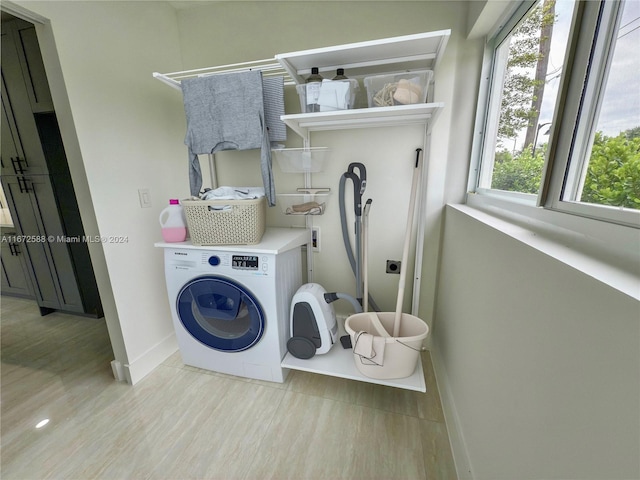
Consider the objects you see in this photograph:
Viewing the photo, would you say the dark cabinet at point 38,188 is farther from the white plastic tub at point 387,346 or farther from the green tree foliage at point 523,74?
the green tree foliage at point 523,74

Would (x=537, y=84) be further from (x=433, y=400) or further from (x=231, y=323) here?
(x=231, y=323)

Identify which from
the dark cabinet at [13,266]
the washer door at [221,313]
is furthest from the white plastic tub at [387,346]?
the dark cabinet at [13,266]

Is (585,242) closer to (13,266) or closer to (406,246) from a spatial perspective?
(406,246)

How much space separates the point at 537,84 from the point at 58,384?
2964 mm

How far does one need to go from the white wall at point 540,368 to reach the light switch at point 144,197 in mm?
1914

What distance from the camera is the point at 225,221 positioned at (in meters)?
1.37

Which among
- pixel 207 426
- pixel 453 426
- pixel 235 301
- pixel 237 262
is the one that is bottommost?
pixel 207 426

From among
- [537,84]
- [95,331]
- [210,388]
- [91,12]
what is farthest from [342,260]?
[95,331]

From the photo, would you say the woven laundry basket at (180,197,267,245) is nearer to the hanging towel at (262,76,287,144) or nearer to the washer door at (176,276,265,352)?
the washer door at (176,276,265,352)

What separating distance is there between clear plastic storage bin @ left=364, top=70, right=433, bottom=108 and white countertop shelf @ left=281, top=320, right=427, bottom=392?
1.40 m

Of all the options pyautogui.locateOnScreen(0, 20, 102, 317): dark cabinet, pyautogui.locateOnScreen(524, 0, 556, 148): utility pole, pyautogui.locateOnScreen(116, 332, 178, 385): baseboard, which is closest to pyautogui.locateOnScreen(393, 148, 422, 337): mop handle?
pyautogui.locateOnScreen(524, 0, 556, 148): utility pole

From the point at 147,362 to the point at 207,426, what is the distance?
Answer: 706mm

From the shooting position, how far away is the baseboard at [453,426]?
3.27ft

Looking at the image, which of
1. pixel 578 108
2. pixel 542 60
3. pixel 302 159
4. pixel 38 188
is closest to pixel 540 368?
pixel 578 108
